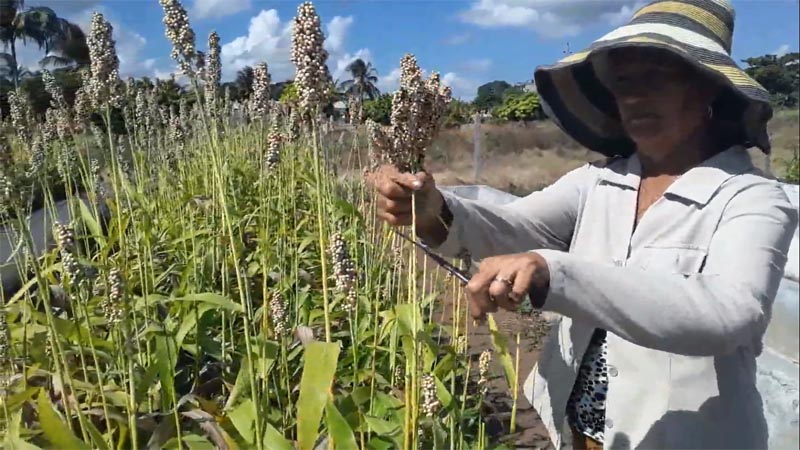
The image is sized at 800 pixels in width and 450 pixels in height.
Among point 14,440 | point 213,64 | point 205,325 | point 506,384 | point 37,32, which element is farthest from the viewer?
point 506,384

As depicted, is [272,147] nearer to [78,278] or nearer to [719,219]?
[78,278]

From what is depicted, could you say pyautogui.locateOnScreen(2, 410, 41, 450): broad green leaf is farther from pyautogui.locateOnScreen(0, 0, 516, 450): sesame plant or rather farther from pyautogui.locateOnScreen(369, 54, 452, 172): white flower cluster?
pyautogui.locateOnScreen(369, 54, 452, 172): white flower cluster

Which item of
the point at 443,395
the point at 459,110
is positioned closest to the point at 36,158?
the point at 459,110

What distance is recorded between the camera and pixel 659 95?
4.48ft

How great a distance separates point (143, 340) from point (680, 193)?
1.24 m

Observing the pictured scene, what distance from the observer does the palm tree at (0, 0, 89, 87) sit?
40.5 inches

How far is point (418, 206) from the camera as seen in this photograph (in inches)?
53.5

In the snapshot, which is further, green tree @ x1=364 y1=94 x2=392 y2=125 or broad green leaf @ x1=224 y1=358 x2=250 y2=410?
broad green leaf @ x1=224 y1=358 x2=250 y2=410

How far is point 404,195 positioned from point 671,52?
1.81 ft

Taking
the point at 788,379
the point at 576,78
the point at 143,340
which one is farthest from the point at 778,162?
the point at 143,340

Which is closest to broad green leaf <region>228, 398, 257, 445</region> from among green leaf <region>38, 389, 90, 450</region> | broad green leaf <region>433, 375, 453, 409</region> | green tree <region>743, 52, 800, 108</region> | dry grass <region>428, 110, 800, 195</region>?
green leaf <region>38, 389, 90, 450</region>

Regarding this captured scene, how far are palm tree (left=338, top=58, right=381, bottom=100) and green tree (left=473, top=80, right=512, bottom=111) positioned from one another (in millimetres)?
172

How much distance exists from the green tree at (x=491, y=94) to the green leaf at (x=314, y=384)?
48 cm

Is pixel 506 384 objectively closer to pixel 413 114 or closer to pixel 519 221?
pixel 519 221
